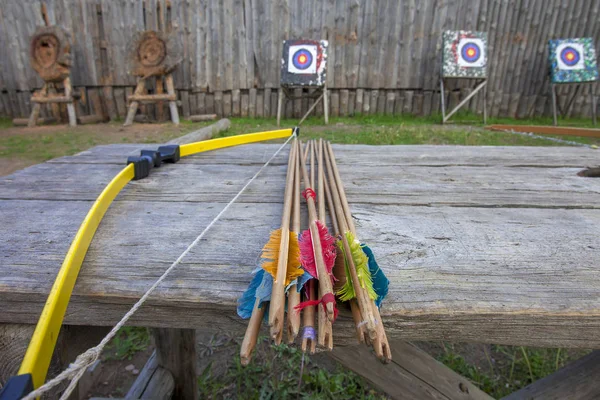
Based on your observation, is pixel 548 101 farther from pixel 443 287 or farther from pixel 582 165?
pixel 443 287

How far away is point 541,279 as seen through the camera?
70 centimetres

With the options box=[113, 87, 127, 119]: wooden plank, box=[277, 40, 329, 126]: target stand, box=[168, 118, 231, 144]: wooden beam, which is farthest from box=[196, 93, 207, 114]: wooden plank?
box=[168, 118, 231, 144]: wooden beam

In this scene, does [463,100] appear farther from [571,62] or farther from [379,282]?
[379,282]

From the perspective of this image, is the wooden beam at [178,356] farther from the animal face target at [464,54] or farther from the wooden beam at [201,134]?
the animal face target at [464,54]

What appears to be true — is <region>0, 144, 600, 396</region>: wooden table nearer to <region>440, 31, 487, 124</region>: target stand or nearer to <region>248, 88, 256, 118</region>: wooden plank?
<region>440, 31, 487, 124</region>: target stand

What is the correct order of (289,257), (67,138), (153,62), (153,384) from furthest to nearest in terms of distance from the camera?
(153,62) < (67,138) < (153,384) < (289,257)

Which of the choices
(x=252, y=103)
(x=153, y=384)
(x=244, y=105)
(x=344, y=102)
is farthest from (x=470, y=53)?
(x=153, y=384)

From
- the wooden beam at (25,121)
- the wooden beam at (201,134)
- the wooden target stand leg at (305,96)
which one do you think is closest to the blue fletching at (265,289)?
the wooden beam at (201,134)

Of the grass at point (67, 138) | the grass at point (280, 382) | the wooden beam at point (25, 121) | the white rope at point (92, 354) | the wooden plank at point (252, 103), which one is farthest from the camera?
the wooden plank at point (252, 103)

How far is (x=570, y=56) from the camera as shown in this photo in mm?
6109

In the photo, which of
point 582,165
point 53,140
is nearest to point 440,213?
point 582,165

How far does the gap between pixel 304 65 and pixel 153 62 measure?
2.42 meters

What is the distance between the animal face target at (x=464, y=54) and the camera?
5.96 m

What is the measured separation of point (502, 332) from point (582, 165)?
1199 millimetres
